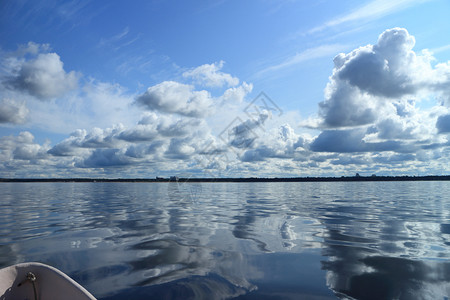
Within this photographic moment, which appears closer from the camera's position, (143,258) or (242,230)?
(143,258)

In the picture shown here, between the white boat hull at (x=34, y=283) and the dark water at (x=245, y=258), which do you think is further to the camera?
the dark water at (x=245, y=258)

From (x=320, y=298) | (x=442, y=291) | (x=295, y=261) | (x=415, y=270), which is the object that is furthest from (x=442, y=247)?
(x=320, y=298)

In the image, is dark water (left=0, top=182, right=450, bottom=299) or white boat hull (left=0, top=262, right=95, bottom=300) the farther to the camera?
dark water (left=0, top=182, right=450, bottom=299)

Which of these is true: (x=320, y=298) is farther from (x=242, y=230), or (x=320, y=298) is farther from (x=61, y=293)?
(x=242, y=230)

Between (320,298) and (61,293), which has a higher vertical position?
(61,293)

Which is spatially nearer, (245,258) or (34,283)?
(34,283)

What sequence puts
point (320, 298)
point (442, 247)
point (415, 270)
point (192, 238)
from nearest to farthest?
1. point (320, 298)
2. point (415, 270)
3. point (442, 247)
4. point (192, 238)

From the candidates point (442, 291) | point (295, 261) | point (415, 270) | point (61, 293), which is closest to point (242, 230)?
point (295, 261)

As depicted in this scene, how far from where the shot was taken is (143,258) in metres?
9.26

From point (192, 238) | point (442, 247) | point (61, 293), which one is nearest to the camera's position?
point (61, 293)

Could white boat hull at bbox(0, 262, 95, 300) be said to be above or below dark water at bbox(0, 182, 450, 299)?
above

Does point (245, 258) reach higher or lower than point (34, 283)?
lower

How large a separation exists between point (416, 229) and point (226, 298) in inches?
493

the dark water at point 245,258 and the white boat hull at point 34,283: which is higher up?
the white boat hull at point 34,283
